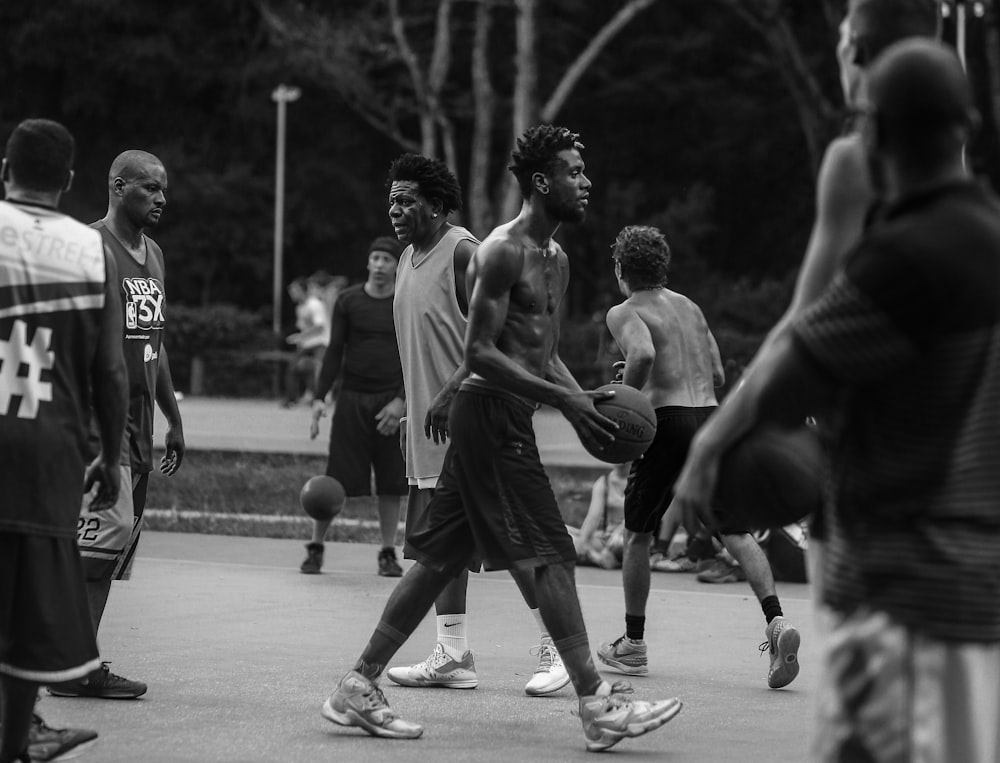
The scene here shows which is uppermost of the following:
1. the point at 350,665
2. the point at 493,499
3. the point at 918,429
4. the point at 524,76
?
the point at 524,76

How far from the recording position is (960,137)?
11.0ft

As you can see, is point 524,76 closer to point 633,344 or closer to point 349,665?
point 633,344

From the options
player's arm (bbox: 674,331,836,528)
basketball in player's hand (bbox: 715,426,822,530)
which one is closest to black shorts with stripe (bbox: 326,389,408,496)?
basketball in player's hand (bbox: 715,426,822,530)

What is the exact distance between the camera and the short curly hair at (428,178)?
24.4 feet

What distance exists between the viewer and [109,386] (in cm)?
534

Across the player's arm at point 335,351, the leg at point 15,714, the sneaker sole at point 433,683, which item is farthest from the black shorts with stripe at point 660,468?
the player's arm at point 335,351

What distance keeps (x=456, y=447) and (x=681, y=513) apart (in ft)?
8.44

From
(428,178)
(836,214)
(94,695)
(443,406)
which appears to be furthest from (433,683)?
(836,214)

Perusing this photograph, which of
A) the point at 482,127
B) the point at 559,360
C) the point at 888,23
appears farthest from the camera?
the point at 482,127

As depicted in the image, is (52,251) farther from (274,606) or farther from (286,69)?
(286,69)

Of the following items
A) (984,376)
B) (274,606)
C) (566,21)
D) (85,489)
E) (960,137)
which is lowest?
(274,606)

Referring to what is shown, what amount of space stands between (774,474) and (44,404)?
243 cm

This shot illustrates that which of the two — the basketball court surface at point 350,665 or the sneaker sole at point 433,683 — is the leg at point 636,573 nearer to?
the basketball court surface at point 350,665

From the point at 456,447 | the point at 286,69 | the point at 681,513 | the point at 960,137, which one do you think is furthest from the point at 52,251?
the point at 286,69
